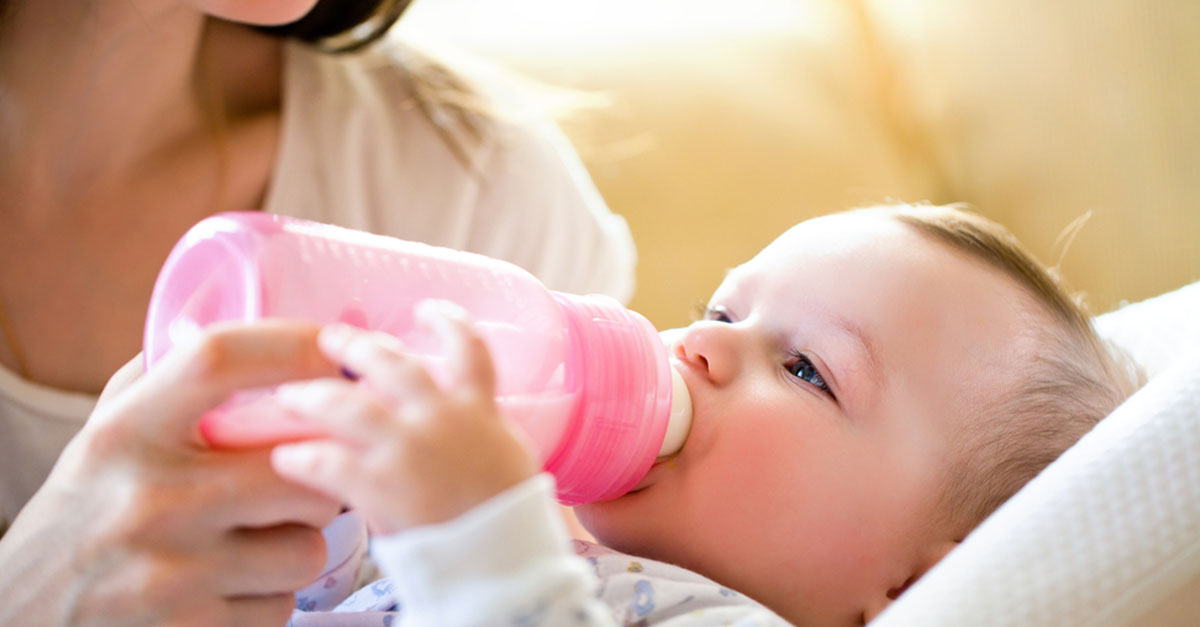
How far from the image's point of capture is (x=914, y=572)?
790 mm

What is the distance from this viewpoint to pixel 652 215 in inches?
63.2

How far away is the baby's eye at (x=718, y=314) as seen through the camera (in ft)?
2.89

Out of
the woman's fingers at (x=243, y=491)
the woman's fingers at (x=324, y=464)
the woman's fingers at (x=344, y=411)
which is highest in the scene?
the woman's fingers at (x=344, y=411)

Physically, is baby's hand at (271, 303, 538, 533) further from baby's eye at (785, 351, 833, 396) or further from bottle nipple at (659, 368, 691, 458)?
baby's eye at (785, 351, 833, 396)

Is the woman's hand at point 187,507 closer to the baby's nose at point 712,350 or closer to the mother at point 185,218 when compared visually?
the mother at point 185,218

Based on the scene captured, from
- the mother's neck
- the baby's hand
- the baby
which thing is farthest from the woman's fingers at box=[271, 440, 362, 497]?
the mother's neck

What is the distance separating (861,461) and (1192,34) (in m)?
1.01

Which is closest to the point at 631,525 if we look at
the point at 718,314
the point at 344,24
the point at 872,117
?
the point at 718,314

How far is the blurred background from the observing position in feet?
4.83

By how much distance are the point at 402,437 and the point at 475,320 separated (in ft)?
0.53

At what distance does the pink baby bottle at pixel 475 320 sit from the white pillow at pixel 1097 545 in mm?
210

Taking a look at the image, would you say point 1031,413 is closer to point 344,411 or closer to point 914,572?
point 914,572

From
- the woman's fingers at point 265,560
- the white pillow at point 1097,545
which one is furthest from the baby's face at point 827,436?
the woman's fingers at point 265,560

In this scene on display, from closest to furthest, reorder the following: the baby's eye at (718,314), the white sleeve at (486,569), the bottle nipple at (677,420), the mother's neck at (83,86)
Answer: the white sleeve at (486,569) < the bottle nipple at (677,420) < the baby's eye at (718,314) < the mother's neck at (83,86)
